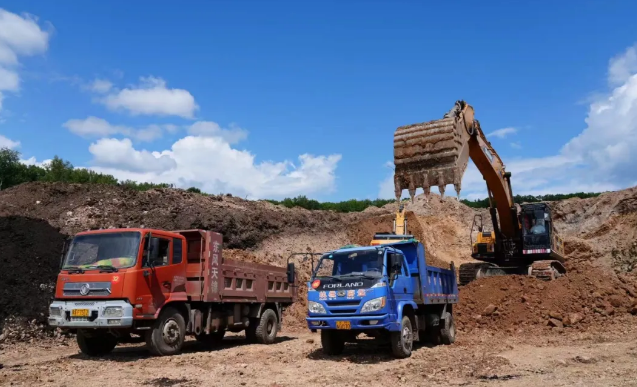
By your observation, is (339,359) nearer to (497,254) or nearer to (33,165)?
(497,254)

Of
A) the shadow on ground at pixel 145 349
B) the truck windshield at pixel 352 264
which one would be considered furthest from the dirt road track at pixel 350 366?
the truck windshield at pixel 352 264

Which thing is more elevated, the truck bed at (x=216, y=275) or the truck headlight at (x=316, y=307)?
the truck bed at (x=216, y=275)

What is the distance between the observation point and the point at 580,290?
53.6 ft

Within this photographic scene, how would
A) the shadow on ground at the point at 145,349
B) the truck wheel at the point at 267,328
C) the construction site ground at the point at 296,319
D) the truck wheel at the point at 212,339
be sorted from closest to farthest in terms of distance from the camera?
the construction site ground at the point at 296,319
the shadow on ground at the point at 145,349
the truck wheel at the point at 212,339
the truck wheel at the point at 267,328

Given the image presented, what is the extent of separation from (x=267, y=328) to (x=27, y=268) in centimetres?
840

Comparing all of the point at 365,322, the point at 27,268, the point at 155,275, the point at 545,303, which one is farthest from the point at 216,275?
the point at 545,303

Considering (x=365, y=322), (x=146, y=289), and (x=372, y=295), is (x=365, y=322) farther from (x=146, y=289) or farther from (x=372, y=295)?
(x=146, y=289)

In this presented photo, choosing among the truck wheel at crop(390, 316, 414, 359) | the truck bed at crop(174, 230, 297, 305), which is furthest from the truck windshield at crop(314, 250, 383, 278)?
the truck bed at crop(174, 230, 297, 305)

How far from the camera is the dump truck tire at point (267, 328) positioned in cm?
1391

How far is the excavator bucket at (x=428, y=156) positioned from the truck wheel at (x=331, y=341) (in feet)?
10.3

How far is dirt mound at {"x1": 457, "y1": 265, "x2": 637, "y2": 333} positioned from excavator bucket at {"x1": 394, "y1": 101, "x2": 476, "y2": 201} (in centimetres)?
613

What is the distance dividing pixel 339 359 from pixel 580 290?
9293mm

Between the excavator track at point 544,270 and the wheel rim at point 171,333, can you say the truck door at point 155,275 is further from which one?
the excavator track at point 544,270

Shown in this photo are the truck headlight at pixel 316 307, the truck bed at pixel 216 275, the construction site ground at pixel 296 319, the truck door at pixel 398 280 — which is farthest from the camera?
the truck bed at pixel 216 275
